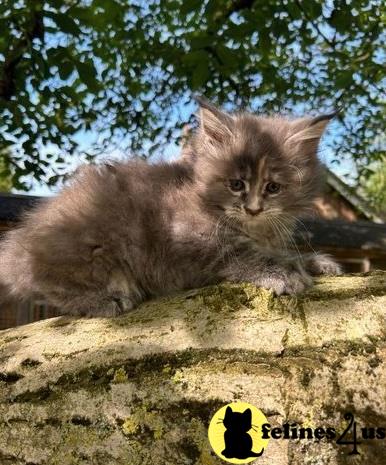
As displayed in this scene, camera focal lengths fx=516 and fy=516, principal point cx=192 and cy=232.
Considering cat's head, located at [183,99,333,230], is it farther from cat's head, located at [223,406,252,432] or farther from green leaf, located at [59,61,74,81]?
green leaf, located at [59,61,74,81]

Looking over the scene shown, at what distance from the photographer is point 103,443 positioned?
164 cm

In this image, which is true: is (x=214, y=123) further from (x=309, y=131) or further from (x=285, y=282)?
(x=285, y=282)

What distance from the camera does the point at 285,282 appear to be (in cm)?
215

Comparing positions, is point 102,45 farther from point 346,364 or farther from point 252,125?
point 346,364

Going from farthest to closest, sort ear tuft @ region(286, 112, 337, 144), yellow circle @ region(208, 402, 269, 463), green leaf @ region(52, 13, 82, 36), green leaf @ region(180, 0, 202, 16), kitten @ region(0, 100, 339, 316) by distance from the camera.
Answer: green leaf @ region(180, 0, 202, 16) < green leaf @ region(52, 13, 82, 36) < ear tuft @ region(286, 112, 337, 144) < kitten @ region(0, 100, 339, 316) < yellow circle @ region(208, 402, 269, 463)

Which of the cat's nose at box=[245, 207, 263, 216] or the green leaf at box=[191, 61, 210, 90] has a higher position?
the green leaf at box=[191, 61, 210, 90]

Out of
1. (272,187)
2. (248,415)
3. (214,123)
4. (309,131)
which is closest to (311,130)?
(309,131)

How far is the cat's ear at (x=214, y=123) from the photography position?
2826 millimetres


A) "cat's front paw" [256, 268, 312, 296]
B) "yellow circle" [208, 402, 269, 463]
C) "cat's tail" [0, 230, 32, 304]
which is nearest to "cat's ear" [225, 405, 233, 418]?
"yellow circle" [208, 402, 269, 463]

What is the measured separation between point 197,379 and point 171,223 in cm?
110

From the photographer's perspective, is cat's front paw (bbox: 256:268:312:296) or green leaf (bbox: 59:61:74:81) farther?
green leaf (bbox: 59:61:74:81)

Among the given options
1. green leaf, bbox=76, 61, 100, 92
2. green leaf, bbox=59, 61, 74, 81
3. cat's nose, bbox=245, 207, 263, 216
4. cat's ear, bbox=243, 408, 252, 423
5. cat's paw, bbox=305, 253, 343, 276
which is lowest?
cat's ear, bbox=243, 408, 252, 423

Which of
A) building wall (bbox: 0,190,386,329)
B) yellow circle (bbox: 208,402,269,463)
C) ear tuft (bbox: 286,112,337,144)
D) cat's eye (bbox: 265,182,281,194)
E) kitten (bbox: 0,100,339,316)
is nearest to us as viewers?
yellow circle (bbox: 208,402,269,463)

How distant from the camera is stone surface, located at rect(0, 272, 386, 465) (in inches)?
62.4
